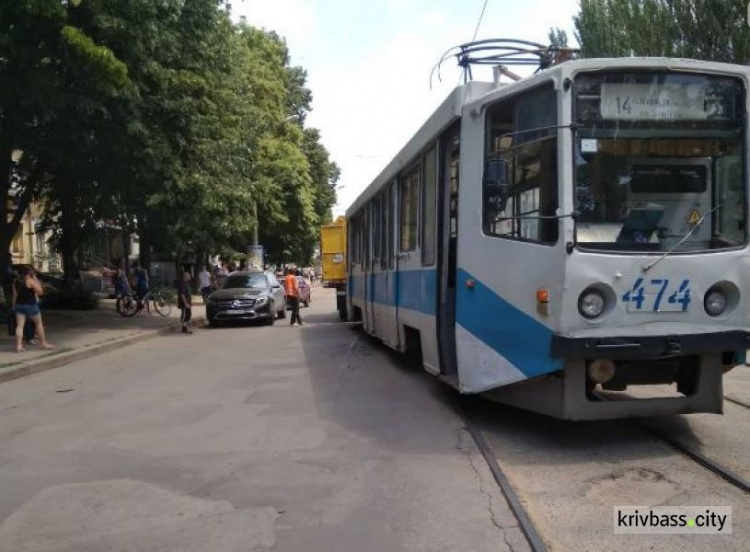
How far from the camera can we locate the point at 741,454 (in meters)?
6.18

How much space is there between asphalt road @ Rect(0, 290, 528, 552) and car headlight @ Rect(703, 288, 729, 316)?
233 cm

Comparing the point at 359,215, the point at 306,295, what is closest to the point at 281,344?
the point at 359,215

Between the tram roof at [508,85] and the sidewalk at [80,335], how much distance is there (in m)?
7.48

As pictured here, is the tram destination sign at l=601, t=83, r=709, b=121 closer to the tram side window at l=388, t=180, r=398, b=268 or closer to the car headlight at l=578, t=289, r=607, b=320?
the car headlight at l=578, t=289, r=607, b=320

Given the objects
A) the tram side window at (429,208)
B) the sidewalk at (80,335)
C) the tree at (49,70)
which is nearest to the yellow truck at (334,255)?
the sidewalk at (80,335)

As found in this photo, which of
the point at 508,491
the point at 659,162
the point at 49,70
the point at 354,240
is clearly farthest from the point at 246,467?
the point at 354,240

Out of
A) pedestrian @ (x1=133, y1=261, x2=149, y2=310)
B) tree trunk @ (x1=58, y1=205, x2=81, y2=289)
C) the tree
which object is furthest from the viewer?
tree trunk @ (x1=58, y1=205, x2=81, y2=289)

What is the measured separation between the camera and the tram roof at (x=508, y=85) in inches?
241

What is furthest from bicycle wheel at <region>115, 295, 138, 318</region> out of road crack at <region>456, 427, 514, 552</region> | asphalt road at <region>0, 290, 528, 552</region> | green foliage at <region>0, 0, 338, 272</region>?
road crack at <region>456, 427, 514, 552</region>

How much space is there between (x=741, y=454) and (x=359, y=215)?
424 inches

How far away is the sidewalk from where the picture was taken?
43.0 ft

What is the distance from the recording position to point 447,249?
26.9ft

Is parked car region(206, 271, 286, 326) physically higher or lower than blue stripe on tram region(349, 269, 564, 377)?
lower

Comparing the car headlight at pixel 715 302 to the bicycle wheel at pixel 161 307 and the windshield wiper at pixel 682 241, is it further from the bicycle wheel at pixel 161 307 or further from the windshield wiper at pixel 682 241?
the bicycle wheel at pixel 161 307
